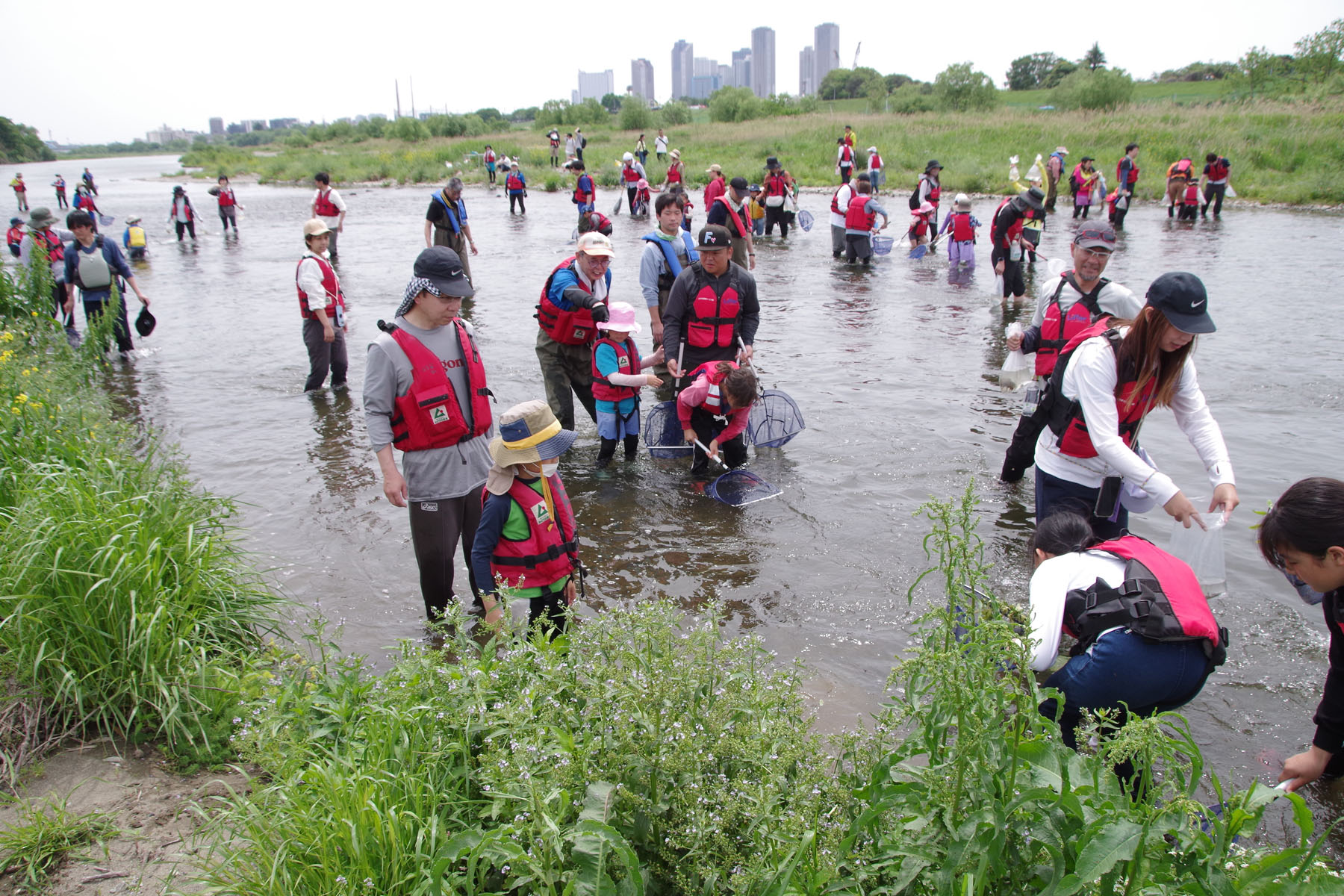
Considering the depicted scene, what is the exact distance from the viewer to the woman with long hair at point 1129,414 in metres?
3.64

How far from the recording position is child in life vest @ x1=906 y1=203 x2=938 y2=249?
1689 centimetres

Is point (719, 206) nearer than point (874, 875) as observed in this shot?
No

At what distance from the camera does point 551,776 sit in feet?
7.98

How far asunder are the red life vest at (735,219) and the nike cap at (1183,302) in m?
7.19

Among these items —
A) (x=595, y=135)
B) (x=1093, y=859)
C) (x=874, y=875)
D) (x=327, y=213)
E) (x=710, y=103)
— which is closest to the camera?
(x=1093, y=859)

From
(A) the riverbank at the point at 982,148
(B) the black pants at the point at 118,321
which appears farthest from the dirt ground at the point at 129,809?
(A) the riverbank at the point at 982,148

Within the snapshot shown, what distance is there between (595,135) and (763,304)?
4739cm

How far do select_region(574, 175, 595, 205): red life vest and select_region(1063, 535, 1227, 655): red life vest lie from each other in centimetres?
2061

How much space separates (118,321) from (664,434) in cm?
792

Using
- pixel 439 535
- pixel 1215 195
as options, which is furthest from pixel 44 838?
pixel 1215 195

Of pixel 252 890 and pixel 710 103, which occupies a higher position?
pixel 710 103

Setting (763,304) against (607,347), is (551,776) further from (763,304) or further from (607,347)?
(763,304)

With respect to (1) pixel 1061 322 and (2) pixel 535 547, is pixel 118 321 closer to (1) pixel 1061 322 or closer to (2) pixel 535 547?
(2) pixel 535 547

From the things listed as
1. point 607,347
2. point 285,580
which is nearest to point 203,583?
point 285,580
